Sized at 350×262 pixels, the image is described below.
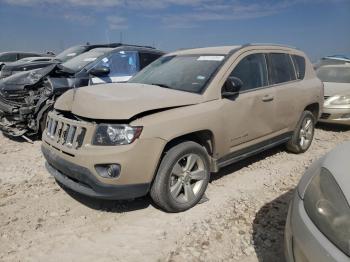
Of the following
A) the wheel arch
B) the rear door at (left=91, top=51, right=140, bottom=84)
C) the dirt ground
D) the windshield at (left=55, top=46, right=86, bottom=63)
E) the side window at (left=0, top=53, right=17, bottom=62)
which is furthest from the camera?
the side window at (left=0, top=53, right=17, bottom=62)

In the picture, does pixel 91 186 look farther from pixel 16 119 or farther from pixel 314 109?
pixel 314 109

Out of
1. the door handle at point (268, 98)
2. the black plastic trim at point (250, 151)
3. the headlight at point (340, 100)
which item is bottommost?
the headlight at point (340, 100)

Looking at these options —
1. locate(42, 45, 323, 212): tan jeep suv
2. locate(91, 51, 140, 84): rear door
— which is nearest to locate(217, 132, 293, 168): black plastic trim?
locate(42, 45, 323, 212): tan jeep suv

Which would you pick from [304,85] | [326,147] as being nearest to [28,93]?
[304,85]

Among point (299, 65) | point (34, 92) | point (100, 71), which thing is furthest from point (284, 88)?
point (34, 92)

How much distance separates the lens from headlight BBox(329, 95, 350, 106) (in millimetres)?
8117

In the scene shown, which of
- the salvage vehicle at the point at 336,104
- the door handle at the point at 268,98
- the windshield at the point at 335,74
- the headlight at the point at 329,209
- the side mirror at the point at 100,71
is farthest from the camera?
the windshield at the point at 335,74

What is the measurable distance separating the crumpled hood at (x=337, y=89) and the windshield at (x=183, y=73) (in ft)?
16.2

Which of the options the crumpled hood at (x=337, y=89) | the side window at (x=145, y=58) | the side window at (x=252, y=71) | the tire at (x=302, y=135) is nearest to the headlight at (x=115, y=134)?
the side window at (x=252, y=71)

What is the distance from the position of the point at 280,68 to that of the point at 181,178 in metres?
2.60

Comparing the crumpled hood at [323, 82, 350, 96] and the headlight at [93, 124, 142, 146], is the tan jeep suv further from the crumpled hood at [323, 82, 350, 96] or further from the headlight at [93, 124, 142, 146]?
the crumpled hood at [323, 82, 350, 96]

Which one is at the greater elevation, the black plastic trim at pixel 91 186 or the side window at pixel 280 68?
the side window at pixel 280 68

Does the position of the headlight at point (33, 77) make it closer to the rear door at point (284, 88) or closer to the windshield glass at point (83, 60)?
the windshield glass at point (83, 60)

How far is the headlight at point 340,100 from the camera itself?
8117mm
